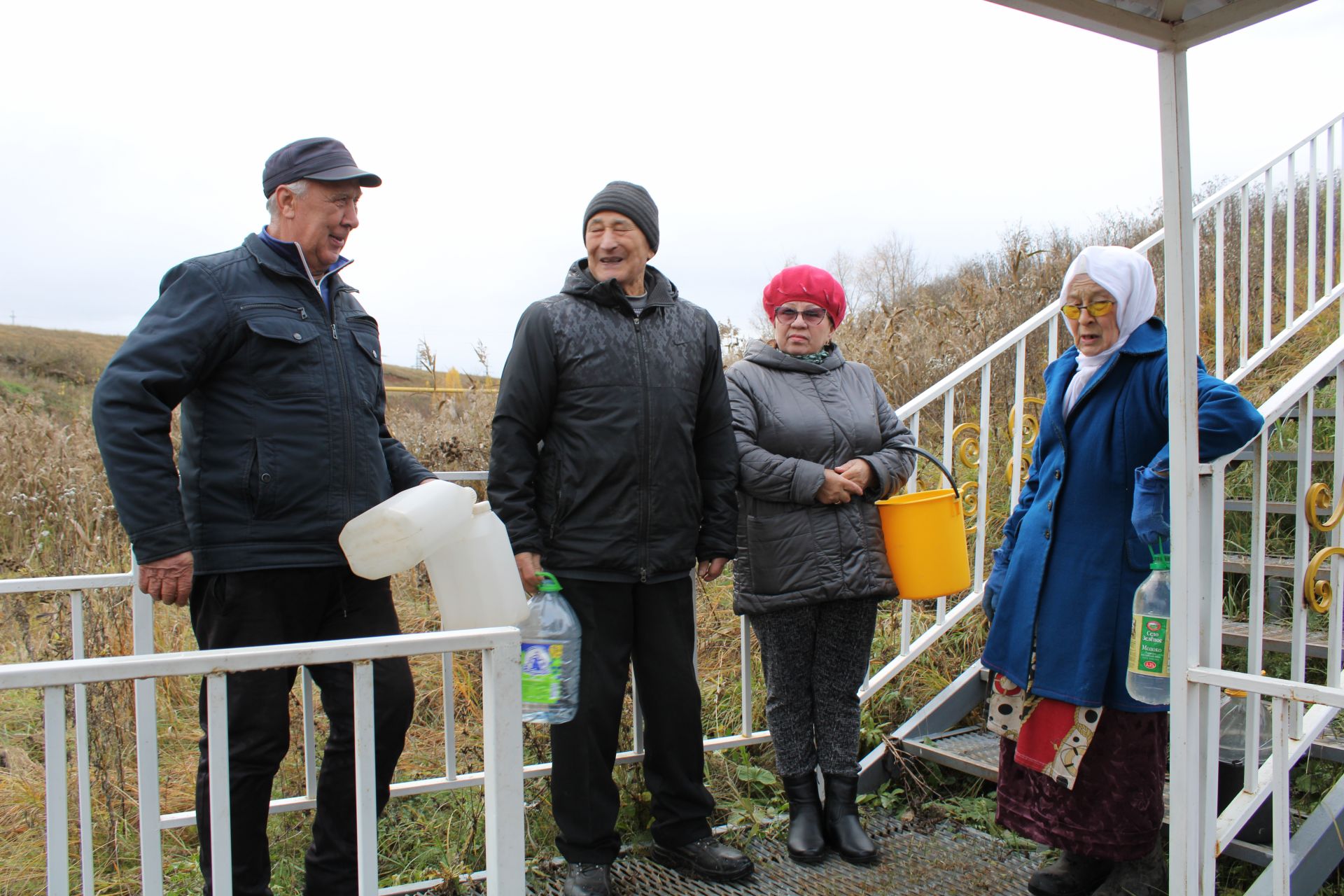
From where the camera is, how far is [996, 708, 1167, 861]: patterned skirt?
236 centimetres

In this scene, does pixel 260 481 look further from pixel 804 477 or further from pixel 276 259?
pixel 804 477

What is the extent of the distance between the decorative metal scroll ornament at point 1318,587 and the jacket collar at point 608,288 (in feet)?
5.82

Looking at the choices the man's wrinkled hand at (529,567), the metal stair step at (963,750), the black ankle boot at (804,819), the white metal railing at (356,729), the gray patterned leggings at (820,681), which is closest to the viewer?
the white metal railing at (356,729)

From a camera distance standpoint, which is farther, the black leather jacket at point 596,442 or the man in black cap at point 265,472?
the black leather jacket at point 596,442

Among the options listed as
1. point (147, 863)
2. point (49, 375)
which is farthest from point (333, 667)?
point (49, 375)

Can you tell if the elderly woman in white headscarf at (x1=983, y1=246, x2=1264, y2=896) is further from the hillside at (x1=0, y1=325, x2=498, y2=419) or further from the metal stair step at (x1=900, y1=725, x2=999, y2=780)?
the hillside at (x1=0, y1=325, x2=498, y2=419)

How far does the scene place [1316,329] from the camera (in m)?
5.14

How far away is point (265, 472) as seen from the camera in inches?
81.1

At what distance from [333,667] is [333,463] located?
539 millimetres

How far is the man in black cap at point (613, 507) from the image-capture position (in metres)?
2.47

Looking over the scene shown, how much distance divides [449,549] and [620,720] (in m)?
0.77

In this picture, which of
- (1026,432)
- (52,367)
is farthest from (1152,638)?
(52,367)

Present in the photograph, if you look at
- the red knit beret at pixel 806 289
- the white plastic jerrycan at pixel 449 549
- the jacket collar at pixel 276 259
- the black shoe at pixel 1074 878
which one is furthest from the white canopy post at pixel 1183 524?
the jacket collar at pixel 276 259

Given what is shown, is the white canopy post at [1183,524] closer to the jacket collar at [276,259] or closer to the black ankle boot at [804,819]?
the black ankle boot at [804,819]
